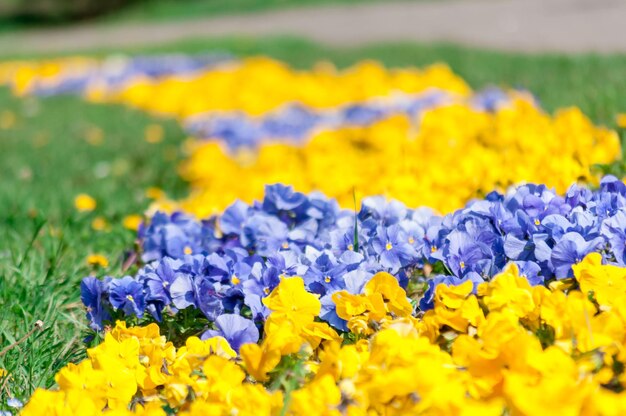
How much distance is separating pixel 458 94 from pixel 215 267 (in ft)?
14.0

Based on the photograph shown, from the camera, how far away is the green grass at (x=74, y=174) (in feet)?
7.42

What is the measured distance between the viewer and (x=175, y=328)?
2.08 meters

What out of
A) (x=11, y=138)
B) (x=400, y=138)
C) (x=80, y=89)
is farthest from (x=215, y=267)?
(x=80, y=89)

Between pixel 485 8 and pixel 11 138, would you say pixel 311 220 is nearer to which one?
pixel 11 138

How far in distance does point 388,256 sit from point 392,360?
597mm

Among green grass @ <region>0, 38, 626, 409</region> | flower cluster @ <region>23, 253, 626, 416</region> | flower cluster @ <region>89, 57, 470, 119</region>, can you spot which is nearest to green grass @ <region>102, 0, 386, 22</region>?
green grass @ <region>0, 38, 626, 409</region>

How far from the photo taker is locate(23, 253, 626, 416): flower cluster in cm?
138

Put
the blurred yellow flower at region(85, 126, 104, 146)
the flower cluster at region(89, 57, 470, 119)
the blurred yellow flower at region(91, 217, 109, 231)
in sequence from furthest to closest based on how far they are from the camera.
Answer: the flower cluster at region(89, 57, 470, 119)
the blurred yellow flower at region(85, 126, 104, 146)
the blurred yellow flower at region(91, 217, 109, 231)

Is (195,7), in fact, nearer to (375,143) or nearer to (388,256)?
(375,143)

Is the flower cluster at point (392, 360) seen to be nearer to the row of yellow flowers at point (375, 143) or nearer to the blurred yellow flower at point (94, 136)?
the row of yellow flowers at point (375, 143)

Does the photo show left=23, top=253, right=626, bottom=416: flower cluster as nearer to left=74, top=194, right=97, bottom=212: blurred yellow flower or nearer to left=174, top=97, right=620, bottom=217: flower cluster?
left=174, top=97, right=620, bottom=217: flower cluster

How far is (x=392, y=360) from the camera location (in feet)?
4.90

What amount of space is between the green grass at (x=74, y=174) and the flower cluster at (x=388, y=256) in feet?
0.88

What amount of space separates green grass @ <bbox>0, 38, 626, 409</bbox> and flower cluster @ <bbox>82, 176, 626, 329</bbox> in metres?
0.27
